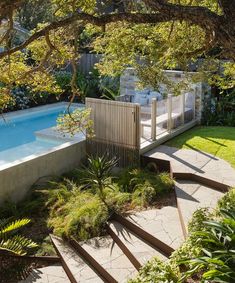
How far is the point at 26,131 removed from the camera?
16.7 metres

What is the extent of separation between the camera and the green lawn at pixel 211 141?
413 inches

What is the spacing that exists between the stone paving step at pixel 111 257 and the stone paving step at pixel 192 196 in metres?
1.33

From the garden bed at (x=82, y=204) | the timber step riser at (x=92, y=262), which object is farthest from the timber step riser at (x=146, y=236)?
the timber step riser at (x=92, y=262)

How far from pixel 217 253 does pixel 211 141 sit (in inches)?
272

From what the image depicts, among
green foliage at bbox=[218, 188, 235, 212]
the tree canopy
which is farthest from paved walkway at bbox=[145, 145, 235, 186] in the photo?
the tree canopy

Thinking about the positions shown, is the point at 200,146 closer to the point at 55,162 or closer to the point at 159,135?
the point at 159,135

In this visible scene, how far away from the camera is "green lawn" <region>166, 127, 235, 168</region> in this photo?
10.5m

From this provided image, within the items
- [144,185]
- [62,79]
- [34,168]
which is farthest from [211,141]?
[62,79]

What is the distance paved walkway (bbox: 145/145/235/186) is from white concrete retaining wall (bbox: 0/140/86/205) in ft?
6.55

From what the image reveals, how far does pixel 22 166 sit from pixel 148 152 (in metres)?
3.39

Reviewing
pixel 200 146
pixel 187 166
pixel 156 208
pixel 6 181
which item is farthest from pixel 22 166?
pixel 200 146

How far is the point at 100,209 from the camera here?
7980 mm

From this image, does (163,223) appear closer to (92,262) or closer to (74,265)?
(92,262)

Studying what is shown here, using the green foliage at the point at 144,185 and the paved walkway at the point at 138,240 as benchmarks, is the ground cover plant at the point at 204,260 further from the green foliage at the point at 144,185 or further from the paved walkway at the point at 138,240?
the green foliage at the point at 144,185
